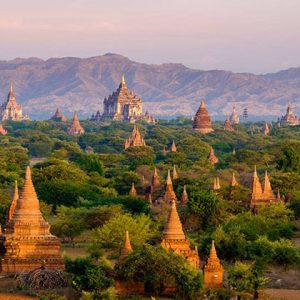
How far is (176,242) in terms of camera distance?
37938 mm

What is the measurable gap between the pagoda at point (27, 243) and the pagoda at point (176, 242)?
3254 mm

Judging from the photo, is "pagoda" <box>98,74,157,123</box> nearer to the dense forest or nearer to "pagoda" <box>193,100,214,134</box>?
"pagoda" <box>193,100,214,134</box>

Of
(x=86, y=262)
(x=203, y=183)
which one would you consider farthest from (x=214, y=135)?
(x=86, y=262)

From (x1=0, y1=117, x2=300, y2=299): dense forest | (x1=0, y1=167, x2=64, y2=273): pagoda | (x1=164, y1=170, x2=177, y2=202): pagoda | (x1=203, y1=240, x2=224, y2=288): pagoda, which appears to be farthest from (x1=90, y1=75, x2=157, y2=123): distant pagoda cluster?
(x1=203, y1=240, x2=224, y2=288): pagoda

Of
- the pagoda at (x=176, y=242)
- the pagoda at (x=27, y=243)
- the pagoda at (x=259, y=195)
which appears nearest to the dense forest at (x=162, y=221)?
the pagoda at (x=259, y=195)

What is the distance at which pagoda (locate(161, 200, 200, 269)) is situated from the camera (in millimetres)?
37594

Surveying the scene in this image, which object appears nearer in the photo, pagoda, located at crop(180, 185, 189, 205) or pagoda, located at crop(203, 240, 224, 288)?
pagoda, located at crop(203, 240, 224, 288)

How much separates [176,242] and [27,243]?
444 cm

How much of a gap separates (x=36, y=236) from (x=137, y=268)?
160 inches

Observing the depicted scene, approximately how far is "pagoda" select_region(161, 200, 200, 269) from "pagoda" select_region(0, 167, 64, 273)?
3254 millimetres

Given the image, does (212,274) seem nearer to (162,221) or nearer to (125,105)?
(162,221)

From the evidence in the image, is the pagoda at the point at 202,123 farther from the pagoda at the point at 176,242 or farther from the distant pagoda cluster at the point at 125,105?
the pagoda at the point at 176,242

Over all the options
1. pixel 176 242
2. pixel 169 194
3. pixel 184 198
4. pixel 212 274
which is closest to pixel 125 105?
pixel 169 194

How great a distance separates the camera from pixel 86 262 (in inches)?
1430
